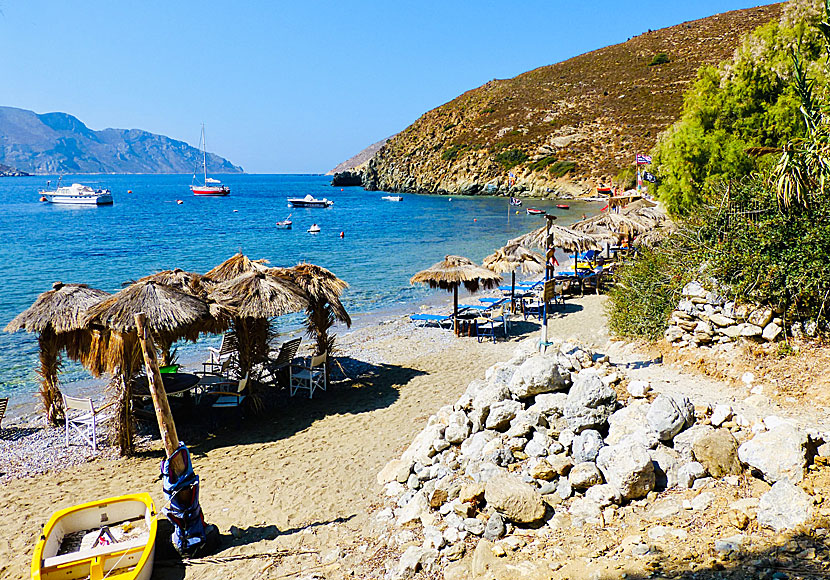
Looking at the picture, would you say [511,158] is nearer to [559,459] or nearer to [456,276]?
[456,276]

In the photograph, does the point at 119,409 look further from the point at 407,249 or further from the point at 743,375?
the point at 407,249

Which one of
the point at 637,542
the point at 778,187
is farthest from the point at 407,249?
the point at 637,542

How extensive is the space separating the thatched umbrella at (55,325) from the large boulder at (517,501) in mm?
7567

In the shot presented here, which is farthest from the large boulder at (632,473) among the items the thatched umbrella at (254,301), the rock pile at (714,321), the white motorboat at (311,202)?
the white motorboat at (311,202)

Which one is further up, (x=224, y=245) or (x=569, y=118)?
(x=569, y=118)

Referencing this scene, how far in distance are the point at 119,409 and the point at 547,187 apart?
239 feet

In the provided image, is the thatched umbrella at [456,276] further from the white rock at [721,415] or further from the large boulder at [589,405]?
the white rock at [721,415]

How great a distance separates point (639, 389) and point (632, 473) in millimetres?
2009

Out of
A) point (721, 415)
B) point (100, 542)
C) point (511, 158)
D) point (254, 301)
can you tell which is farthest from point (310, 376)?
point (511, 158)

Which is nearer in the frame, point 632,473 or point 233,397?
point 632,473

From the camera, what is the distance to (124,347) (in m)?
8.96

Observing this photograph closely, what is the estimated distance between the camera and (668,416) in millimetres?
6039

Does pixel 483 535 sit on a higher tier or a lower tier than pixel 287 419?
higher

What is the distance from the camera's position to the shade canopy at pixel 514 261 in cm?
1738
